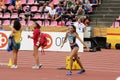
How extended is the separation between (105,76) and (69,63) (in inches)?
80.4

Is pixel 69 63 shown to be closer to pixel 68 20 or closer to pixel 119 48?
pixel 119 48

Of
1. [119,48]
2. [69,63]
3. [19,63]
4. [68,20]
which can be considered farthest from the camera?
[68,20]

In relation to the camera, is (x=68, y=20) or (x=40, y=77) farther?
(x=68, y=20)

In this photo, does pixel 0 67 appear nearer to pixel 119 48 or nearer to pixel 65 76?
pixel 65 76

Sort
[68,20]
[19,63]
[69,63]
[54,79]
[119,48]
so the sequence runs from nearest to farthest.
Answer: [54,79] → [69,63] → [19,63] → [119,48] → [68,20]

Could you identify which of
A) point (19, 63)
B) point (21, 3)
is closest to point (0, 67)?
point (19, 63)

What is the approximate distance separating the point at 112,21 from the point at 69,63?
15199 mm

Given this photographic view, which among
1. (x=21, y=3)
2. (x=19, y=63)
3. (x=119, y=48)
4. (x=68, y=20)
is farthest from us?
(x=21, y=3)

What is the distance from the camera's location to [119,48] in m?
27.9

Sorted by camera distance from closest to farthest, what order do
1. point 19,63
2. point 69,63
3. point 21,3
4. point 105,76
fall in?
Result: 1. point 105,76
2. point 69,63
3. point 19,63
4. point 21,3

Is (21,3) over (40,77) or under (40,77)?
over

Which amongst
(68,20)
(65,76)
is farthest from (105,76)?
(68,20)

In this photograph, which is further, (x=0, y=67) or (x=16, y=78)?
(x=0, y=67)

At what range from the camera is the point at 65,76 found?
47.4 ft
